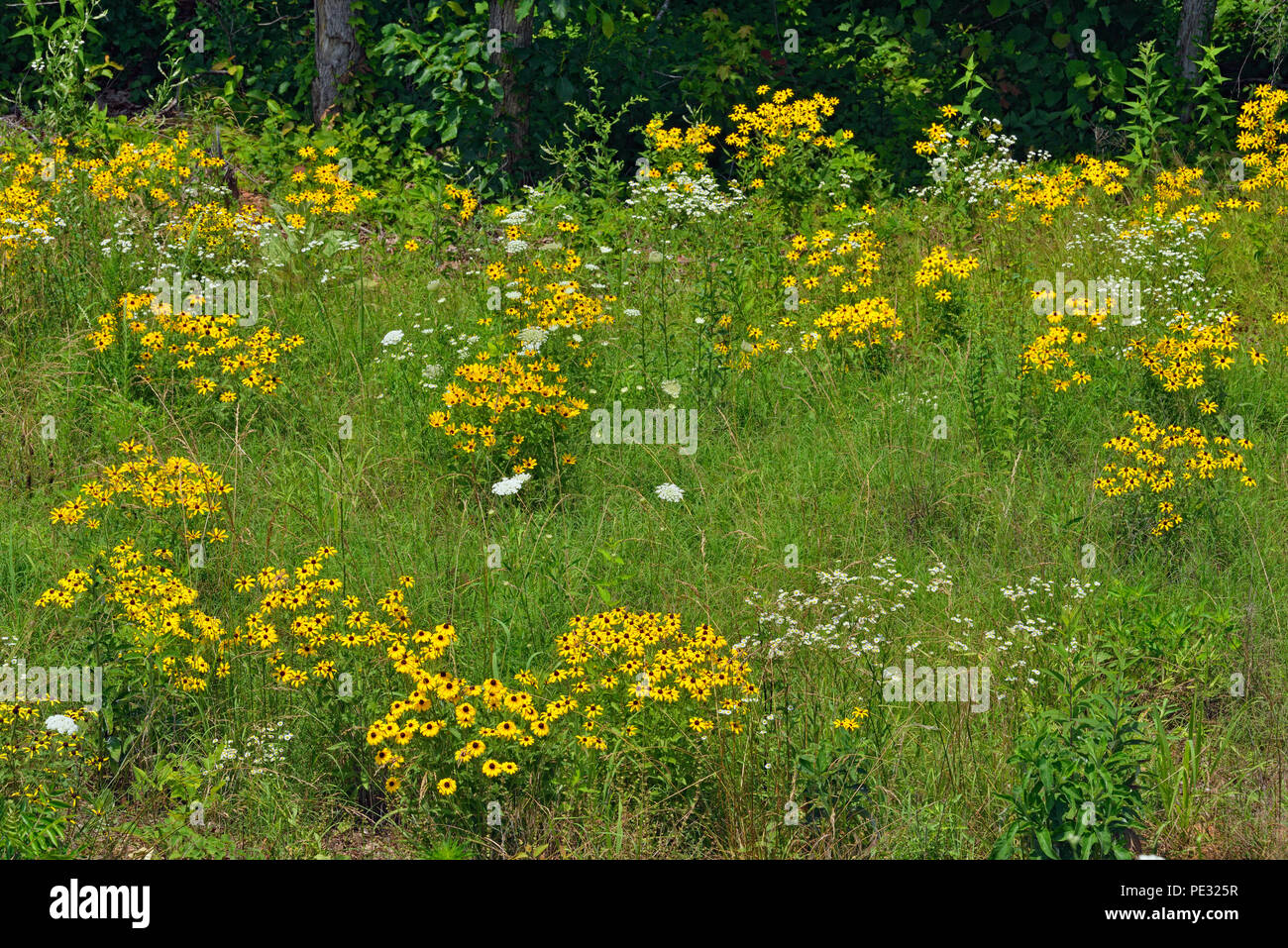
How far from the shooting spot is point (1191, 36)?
9297 mm

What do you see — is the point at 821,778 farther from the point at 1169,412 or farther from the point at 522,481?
the point at 1169,412

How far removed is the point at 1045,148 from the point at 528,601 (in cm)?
655

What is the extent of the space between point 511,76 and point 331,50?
161cm

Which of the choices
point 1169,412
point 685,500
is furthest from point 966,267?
point 685,500

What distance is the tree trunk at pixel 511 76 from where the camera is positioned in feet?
29.4

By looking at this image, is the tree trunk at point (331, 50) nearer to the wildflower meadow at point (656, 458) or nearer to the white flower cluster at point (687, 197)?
the wildflower meadow at point (656, 458)

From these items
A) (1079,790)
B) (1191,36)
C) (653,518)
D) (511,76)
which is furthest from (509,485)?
(1191,36)

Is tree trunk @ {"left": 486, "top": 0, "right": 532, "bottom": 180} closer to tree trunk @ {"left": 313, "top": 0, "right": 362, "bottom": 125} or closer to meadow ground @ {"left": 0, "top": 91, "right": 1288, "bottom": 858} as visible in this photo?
meadow ground @ {"left": 0, "top": 91, "right": 1288, "bottom": 858}

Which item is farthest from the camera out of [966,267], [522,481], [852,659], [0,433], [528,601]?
[966,267]

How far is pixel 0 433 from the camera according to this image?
584cm

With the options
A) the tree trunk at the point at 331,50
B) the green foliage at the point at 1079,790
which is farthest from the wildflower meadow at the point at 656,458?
the tree trunk at the point at 331,50

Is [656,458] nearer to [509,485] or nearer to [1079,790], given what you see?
[509,485]

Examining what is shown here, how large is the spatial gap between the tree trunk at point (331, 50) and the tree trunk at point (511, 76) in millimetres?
1195

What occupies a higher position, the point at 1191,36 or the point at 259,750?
the point at 1191,36
